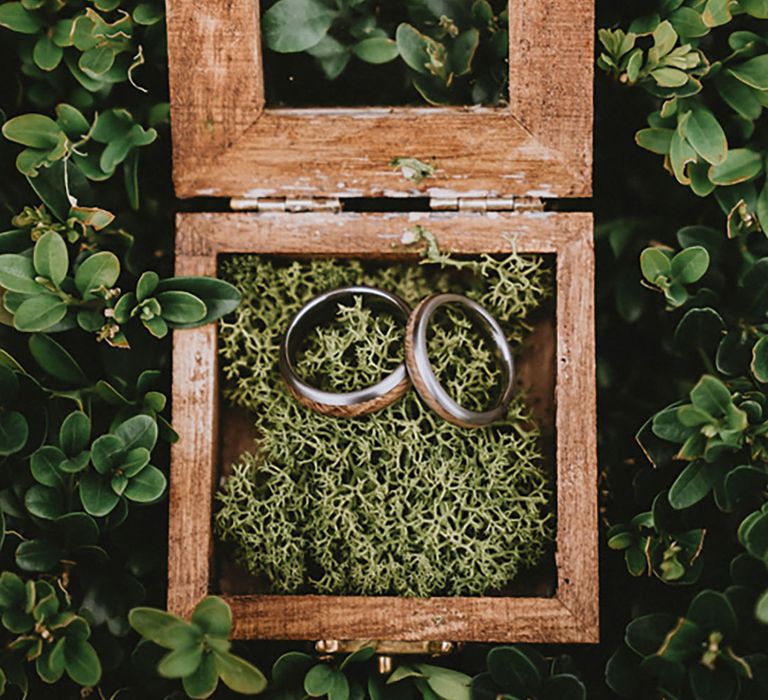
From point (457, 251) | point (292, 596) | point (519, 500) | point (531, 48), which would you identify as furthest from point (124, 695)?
point (531, 48)

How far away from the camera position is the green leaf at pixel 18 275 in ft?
3.03

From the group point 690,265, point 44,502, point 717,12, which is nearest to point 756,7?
point 717,12

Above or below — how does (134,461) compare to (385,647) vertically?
above

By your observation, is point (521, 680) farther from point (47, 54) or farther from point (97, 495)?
point (47, 54)

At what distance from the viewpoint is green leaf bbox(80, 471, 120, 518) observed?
93cm

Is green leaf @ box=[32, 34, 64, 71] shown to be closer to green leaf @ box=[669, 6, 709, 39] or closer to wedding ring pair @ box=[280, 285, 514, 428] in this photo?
wedding ring pair @ box=[280, 285, 514, 428]

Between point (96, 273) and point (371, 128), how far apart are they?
0.35 meters

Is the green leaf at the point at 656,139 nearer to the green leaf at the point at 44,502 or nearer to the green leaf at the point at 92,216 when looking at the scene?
the green leaf at the point at 92,216

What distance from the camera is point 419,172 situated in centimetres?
98

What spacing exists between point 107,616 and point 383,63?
727 mm

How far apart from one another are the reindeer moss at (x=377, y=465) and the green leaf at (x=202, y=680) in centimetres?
16

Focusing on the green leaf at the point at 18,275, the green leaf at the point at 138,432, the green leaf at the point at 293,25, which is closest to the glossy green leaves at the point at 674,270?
the green leaf at the point at 293,25

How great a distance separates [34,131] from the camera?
0.98 metres

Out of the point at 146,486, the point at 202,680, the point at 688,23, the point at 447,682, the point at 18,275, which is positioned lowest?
the point at 447,682
